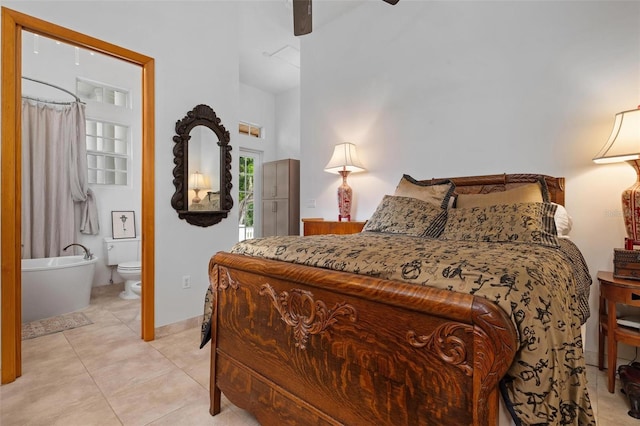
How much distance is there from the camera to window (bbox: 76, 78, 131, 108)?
3.94 m

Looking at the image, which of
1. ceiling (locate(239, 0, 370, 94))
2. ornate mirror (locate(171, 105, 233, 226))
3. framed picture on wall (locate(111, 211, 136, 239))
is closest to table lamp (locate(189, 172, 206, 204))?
ornate mirror (locate(171, 105, 233, 226))

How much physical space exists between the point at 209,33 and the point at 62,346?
2986 mm

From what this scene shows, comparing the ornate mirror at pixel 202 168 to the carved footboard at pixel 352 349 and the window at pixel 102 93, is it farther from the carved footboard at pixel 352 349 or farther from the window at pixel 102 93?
the window at pixel 102 93

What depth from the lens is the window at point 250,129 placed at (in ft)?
18.9

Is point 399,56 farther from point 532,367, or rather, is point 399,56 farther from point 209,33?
point 532,367

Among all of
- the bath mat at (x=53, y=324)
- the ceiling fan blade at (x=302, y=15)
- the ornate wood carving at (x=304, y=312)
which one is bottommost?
the bath mat at (x=53, y=324)

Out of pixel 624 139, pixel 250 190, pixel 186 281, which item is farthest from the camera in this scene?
pixel 250 190

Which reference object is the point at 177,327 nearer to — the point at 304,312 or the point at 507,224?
the point at 304,312

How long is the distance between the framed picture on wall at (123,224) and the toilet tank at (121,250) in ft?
0.44

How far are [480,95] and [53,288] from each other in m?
4.41

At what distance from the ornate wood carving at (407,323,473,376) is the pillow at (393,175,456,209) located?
68.8 inches

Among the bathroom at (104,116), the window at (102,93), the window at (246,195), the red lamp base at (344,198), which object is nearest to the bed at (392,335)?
the red lamp base at (344,198)

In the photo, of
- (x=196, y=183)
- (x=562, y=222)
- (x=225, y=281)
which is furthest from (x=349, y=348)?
(x=196, y=183)

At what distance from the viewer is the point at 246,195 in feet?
19.5
